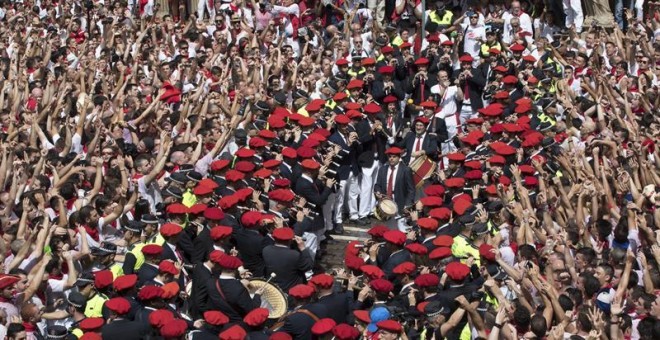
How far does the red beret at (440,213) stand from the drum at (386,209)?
1.96 m

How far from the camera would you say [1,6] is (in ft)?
90.1

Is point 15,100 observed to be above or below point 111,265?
above

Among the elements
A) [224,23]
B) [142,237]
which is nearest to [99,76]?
[224,23]

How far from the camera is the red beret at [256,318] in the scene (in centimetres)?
1053

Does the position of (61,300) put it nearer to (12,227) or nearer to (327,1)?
(12,227)

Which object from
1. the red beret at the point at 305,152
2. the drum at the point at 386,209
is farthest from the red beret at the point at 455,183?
the red beret at the point at 305,152

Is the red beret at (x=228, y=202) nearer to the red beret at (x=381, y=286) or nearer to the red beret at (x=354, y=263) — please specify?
the red beret at (x=354, y=263)

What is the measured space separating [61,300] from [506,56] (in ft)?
35.2

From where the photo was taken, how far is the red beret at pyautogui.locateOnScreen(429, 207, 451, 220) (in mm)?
13125

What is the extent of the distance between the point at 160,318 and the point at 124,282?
33.1 inches

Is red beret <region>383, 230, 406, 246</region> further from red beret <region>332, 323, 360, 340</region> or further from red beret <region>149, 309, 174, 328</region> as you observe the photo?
red beret <region>149, 309, 174, 328</region>

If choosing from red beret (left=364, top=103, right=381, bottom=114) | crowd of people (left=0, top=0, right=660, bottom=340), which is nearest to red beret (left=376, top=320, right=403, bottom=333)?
crowd of people (left=0, top=0, right=660, bottom=340)

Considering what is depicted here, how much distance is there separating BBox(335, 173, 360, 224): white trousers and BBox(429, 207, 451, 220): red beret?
3.78 m

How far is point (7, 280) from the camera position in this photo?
429 inches
